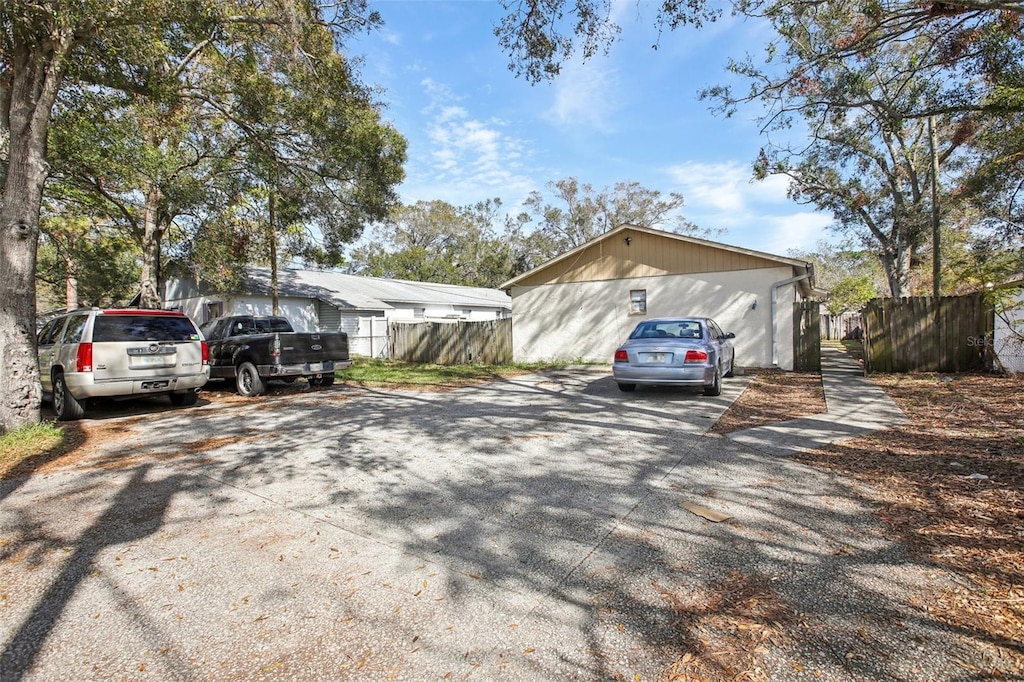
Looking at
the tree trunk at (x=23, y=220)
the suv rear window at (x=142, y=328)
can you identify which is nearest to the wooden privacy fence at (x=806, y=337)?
the suv rear window at (x=142, y=328)

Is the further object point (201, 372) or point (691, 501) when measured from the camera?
point (201, 372)

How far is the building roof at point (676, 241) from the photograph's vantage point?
14.2m

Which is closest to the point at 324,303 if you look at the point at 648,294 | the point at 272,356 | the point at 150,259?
the point at 150,259

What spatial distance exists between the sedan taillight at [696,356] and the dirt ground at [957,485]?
968 millimetres

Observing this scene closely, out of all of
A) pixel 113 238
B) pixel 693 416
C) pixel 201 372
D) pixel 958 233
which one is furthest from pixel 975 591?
pixel 113 238

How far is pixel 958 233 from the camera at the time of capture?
2125 centimetres

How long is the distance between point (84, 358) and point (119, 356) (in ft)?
1.39

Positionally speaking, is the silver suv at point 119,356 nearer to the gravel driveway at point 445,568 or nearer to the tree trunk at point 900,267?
the gravel driveway at point 445,568

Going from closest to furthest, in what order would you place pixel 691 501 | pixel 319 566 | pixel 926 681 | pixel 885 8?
1. pixel 926 681
2. pixel 319 566
3. pixel 691 501
4. pixel 885 8

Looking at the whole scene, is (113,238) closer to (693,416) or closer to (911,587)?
(693,416)

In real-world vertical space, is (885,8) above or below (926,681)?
above

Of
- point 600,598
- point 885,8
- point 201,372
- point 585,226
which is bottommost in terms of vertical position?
point 600,598

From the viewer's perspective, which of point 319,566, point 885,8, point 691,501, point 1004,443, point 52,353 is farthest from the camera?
point 52,353

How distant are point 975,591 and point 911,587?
1.02 ft
